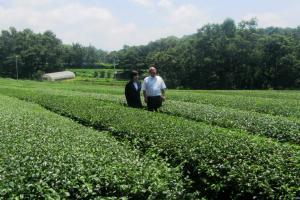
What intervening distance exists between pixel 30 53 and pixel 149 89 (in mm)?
122646

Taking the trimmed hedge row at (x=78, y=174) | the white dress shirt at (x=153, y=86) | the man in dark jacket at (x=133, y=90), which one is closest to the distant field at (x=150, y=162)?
the trimmed hedge row at (x=78, y=174)

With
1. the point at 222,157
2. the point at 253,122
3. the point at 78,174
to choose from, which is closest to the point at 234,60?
the point at 253,122

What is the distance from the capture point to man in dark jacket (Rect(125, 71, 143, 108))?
17.4 m

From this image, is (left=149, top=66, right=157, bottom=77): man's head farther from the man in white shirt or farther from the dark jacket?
the dark jacket

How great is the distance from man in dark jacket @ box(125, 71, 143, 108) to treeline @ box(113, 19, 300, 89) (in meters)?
58.3

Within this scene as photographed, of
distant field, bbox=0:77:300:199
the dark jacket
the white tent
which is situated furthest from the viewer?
the white tent

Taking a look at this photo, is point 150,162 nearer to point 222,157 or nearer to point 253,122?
point 222,157

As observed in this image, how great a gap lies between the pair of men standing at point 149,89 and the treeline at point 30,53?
115 metres

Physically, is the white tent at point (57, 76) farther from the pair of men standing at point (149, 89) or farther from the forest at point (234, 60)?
the pair of men standing at point (149, 89)

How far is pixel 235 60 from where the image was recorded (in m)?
78.3

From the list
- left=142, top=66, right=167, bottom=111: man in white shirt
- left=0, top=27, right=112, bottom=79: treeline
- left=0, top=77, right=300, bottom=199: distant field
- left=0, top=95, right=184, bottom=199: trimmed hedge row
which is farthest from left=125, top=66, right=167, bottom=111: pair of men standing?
left=0, top=27, right=112, bottom=79: treeline

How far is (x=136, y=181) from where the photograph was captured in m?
6.38

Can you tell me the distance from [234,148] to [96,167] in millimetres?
3017

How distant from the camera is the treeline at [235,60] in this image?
73.1 m
